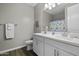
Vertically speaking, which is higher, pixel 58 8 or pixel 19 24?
pixel 58 8

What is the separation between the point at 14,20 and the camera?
1.80 metres

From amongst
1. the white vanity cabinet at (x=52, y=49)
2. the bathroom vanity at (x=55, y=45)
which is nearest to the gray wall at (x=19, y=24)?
the bathroom vanity at (x=55, y=45)

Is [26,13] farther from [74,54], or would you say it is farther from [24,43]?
[74,54]

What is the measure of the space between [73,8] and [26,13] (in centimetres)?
92

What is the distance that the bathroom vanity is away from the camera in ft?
3.82

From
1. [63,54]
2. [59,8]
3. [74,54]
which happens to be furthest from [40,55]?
[59,8]

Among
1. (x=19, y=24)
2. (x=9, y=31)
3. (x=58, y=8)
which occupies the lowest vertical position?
(x=9, y=31)

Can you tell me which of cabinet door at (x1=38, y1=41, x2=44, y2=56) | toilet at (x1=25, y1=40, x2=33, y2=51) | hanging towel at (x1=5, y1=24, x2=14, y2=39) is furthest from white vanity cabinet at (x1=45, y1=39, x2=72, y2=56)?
hanging towel at (x1=5, y1=24, x2=14, y2=39)

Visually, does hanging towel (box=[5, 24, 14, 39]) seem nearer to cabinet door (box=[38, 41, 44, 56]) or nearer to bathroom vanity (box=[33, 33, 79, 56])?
bathroom vanity (box=[33, 33, 79, 56])

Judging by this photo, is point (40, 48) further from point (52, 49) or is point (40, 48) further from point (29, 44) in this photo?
point (52, 49)

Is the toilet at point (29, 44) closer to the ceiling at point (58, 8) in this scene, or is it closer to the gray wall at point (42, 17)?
the gray wall at point (42, 17)

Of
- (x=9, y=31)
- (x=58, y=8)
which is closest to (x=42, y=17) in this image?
(x=58, y=8)

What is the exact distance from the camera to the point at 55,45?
1.51 m

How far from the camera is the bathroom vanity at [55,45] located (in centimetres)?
116
